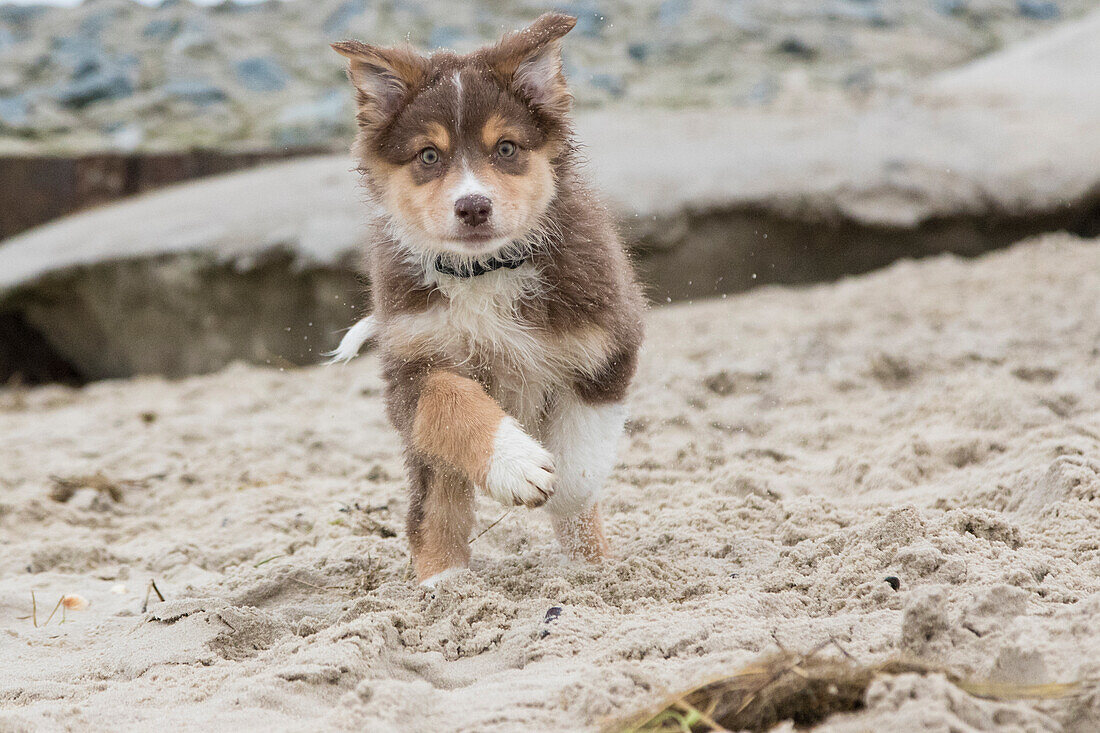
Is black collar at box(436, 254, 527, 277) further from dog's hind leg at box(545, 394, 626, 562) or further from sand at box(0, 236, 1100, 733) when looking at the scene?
sand at box(0, 236, 1100, 733)

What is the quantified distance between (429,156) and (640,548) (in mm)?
1381

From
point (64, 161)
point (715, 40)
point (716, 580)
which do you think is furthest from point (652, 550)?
point (715, 40)

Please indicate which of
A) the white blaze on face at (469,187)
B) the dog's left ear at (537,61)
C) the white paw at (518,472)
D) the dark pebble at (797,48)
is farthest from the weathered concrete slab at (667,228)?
the dark pebble at (797,48)

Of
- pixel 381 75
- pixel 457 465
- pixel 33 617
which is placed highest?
pixel 381 75

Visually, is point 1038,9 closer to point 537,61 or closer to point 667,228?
point 667,228

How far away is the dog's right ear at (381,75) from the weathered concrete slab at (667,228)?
13.7 feet

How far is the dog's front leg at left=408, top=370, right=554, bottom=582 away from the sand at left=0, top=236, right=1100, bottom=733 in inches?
6.7

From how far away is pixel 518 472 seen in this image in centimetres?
278

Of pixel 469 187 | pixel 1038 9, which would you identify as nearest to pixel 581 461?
pixel 469 187

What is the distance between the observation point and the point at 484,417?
9.66 ft

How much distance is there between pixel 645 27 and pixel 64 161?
7808mm

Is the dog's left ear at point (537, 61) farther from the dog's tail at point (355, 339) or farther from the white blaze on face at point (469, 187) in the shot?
the dog's tail at point (355, 339)

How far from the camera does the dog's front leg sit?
9.18 ft

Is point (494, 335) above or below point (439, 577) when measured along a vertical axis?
above
